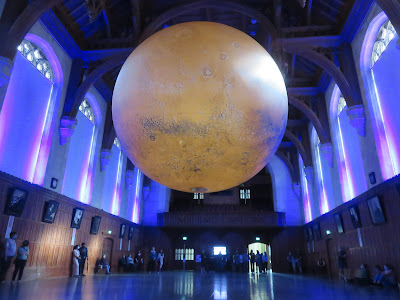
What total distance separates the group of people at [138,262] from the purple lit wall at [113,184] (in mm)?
2653

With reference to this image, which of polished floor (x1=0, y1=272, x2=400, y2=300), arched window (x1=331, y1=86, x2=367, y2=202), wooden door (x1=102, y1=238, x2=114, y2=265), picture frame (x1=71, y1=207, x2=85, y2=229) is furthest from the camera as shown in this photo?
wooden door (x1=102, y1=238, x2=114, y2=265)

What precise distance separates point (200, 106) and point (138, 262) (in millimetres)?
16891

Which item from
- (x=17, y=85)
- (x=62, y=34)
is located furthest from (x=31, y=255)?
(x=62, y=34)

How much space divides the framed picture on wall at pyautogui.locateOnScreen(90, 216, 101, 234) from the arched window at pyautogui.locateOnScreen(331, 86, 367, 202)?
1093 cm

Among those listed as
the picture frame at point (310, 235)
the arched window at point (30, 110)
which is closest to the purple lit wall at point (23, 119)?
the arched window at point (30, 110)

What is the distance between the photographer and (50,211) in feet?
31.4

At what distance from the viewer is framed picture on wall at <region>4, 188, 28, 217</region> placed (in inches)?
306

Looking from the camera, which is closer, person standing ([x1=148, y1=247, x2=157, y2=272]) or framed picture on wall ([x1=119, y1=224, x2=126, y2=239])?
framed picture on wall ([x1=119, y1=224, x2=126, y2=239])

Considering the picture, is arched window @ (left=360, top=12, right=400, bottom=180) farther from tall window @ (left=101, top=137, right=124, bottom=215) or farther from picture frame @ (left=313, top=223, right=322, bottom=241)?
tall window @ (left=101, top=137, right=124, bottom=215)

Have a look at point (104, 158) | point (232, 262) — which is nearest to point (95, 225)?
point (104, 158)

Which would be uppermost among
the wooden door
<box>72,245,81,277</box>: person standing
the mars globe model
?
the mars globe model

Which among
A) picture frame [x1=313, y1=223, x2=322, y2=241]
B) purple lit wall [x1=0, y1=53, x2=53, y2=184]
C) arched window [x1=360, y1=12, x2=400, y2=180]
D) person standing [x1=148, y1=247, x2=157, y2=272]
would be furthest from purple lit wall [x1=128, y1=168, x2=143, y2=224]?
arched window [x1=360, y1=12, x2=400, y2=180]

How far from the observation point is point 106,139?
13766 mm

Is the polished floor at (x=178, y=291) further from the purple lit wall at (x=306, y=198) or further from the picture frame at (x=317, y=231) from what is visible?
the purple lit wall at (x=306, y=198)
